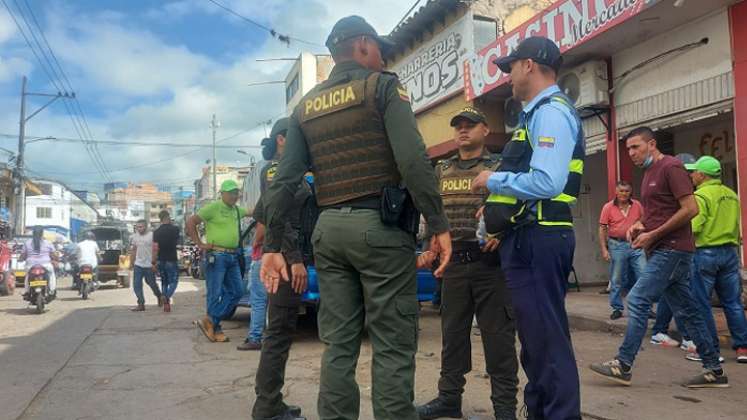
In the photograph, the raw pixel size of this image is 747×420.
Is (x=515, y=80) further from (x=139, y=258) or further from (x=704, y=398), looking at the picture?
(x=139, y=258)

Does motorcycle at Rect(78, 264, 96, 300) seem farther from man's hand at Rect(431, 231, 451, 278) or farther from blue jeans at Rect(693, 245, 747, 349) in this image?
man's hand at Rect(431, 231, 451, 278)

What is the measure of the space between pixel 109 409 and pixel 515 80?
11.0 ft

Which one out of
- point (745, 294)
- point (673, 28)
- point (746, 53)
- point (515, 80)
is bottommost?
point (745, 294)

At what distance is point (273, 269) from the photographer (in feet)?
9.78

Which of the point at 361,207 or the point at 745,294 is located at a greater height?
the point at 361,207

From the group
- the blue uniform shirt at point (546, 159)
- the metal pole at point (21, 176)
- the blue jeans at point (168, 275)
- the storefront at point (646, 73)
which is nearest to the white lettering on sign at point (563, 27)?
the storefront at point (646, 73)

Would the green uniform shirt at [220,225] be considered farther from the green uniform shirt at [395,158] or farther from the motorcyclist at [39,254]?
the motorcyclist at [39,254]

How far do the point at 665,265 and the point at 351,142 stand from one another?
285 cm

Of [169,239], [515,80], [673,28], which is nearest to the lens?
[515,80]

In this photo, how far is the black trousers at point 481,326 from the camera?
3.43m

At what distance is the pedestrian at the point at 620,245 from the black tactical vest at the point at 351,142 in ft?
17.9

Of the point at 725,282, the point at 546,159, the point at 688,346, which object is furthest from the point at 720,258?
the point at 546,159

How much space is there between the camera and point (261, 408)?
3.52 metres

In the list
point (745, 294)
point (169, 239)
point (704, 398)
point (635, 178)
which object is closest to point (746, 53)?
point (745, 294)
